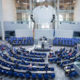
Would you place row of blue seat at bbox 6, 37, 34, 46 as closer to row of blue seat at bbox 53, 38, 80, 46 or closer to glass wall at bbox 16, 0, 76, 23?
row of blue seat at bbox 53, 38, 80, 46

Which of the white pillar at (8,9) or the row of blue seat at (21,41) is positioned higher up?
the white pillar at (8,9)

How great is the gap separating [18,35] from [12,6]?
9.76m

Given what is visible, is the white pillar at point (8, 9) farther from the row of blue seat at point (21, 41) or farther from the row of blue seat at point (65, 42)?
the row of blue seat at point (65, 42)

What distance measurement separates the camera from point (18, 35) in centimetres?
2488

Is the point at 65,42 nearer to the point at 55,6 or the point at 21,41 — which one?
the point at 21,41

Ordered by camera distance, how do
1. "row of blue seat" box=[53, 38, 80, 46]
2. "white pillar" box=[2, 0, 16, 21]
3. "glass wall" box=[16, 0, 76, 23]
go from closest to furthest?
"row of blue seat" box=[53, 38, 80, 46], "white pillar" box=[2, 0, 16, 21], "glass wall" box=[16, 0, 76, 23]

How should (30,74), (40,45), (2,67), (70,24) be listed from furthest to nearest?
(70,24) → (40,45) → (2,67) → (30,74)

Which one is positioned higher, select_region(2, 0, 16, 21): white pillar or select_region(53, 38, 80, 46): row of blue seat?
select_region(2, 0, 16, 21): white pillar

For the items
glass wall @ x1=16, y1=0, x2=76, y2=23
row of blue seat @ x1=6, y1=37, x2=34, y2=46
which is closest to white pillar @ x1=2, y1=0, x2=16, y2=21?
glass wall @ x1=16, y1=0, x2=76, y2=23

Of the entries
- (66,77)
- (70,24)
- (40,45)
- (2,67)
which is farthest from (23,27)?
(66,77)

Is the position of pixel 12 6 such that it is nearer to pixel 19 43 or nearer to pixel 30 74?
pixel 19 43

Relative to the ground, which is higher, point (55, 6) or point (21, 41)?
point (55, 6)

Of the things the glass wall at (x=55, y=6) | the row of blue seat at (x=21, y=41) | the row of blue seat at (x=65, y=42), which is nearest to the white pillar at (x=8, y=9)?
the glass wall at (x=55, y=6)

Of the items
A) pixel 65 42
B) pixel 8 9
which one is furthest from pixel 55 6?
Result: pixel 65 42
